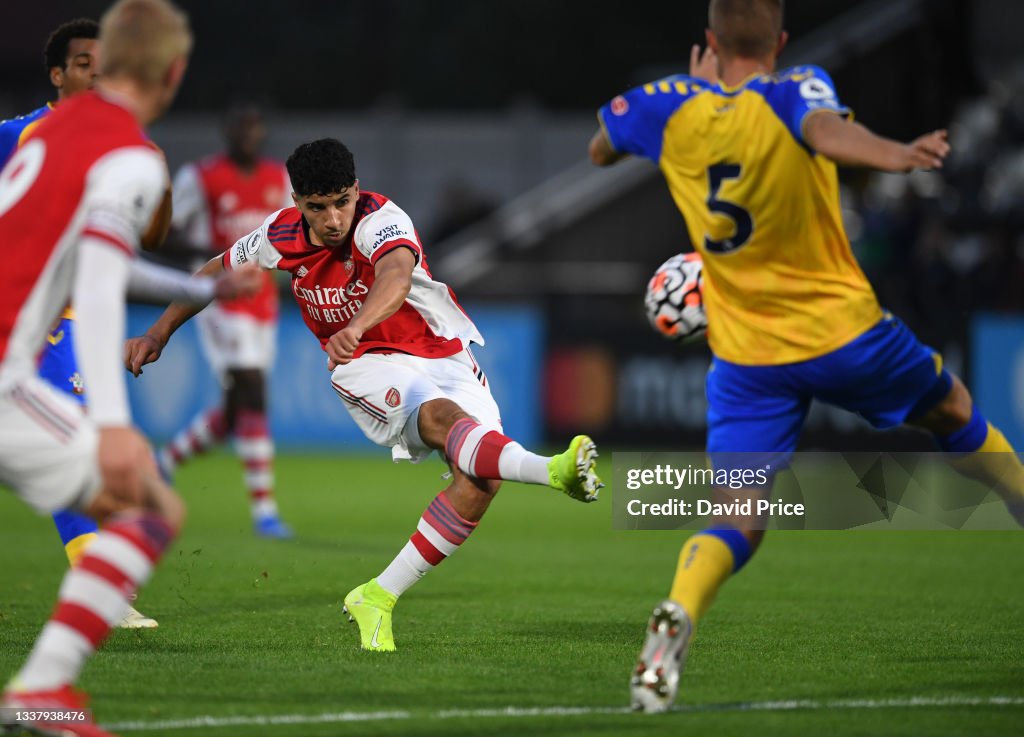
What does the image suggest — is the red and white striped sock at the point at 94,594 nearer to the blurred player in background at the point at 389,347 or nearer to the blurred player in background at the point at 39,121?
the blurred player in background at the point at 389,347

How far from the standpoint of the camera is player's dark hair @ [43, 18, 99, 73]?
Answer: 21.2 feet

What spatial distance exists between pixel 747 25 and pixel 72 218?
2.23 metres

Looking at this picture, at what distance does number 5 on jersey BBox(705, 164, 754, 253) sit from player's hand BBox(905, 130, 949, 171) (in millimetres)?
716

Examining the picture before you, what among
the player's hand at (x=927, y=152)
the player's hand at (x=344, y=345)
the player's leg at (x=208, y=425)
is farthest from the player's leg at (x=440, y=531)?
the player's leg at (x=208, y=425)

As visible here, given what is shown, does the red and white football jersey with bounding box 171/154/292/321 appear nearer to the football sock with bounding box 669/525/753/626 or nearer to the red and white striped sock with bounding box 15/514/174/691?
the football sock with bounding box 669/525/753/626

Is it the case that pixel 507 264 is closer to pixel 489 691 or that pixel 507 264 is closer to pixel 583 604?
pixel 583 604

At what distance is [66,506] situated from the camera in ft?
14.1

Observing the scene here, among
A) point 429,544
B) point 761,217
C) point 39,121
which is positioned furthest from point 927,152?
point 39,121

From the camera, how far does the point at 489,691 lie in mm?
5145

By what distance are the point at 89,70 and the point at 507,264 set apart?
14.9m

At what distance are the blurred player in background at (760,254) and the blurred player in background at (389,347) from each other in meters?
0.77

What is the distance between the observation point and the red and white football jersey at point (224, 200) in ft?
38.3

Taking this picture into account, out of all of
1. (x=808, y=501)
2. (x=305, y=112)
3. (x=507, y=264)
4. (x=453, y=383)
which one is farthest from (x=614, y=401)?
(x=305, y=112)

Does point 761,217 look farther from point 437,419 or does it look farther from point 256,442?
point 256,442
